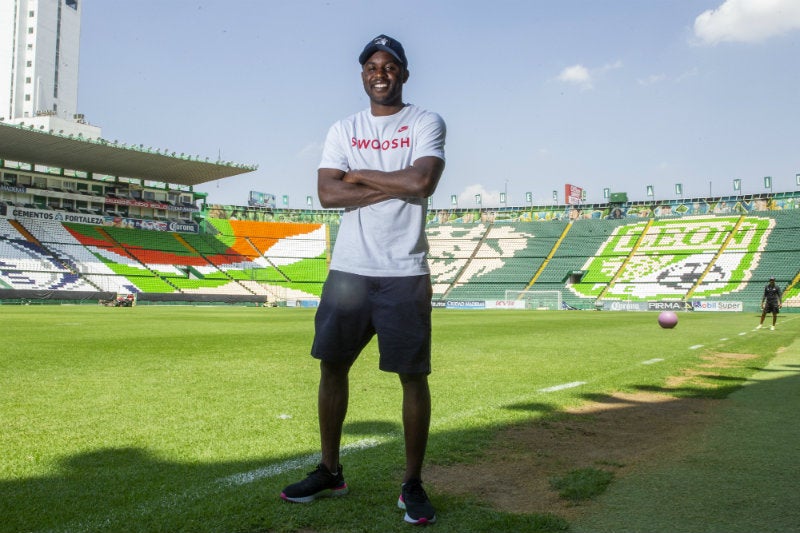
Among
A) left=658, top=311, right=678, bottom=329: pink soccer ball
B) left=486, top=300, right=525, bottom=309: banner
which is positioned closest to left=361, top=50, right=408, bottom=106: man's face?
left=658, top=311, right=678, bottom=329: pink soccer ball

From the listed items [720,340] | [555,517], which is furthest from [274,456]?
[720,340]

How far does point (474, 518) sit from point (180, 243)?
217ft

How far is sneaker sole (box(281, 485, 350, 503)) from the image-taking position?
3164mm

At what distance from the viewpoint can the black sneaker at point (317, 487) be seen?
3.18 metres

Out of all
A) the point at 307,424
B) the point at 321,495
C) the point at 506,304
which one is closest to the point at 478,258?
the point at 506,304

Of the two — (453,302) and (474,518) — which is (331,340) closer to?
(474,518)

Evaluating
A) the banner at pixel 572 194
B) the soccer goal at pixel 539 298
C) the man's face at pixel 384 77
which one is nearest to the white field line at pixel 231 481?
the man's face at pixel 384 77

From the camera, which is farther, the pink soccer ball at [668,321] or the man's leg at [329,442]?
the pink soccer ball at [668,321]

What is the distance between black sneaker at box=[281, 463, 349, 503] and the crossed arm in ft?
4.74

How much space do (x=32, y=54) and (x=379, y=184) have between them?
102915 mm

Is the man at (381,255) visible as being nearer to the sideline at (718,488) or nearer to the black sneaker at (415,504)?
the black sneaker at (415,504)

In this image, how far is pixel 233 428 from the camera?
16.0 ft

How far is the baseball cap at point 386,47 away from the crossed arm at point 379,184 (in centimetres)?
63

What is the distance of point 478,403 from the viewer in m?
6.18
